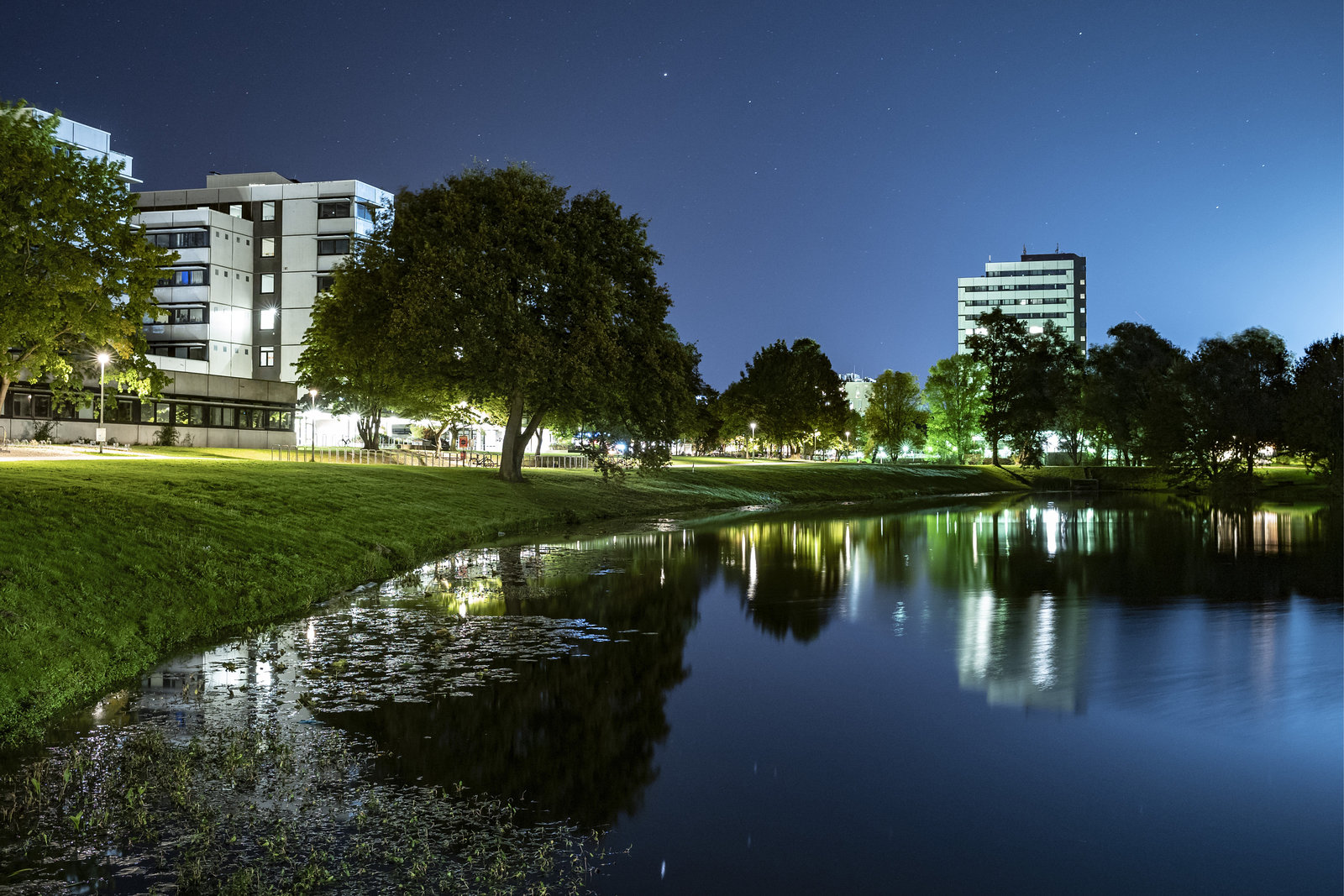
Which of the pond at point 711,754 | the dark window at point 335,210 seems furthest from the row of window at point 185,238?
the pond at point 711,754

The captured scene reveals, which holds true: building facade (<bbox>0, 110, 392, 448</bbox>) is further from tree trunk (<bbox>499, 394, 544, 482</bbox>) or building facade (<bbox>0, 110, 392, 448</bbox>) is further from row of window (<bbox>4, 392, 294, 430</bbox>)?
tree trunk (<bbox>499, 394, 544, 482</bbox>)

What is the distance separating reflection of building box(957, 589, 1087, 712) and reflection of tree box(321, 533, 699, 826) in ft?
13.9

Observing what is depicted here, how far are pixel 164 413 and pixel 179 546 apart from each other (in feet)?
173

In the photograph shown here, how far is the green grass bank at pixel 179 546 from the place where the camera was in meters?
12.4

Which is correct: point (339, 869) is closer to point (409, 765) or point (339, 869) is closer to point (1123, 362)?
point (409, 765)

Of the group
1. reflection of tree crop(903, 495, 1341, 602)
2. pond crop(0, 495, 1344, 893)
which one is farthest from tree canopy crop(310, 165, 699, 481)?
pond crop(0, 495, 1344, 893)

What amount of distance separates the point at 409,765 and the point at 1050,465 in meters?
113

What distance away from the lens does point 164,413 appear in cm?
6562

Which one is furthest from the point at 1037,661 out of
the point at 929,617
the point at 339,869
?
the point at 339,869

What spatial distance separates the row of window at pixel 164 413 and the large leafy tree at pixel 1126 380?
71.2 meters

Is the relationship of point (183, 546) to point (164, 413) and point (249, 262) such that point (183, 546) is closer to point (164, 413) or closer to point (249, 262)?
point (164, 413)

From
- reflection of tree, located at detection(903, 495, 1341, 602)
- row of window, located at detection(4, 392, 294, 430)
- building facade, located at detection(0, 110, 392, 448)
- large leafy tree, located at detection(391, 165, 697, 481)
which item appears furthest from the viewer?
building facade, located at detection(0, 110, 392, 448)

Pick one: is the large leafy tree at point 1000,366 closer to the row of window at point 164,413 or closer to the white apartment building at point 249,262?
the white apartment building at point 249,262

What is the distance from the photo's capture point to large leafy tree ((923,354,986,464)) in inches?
4783
